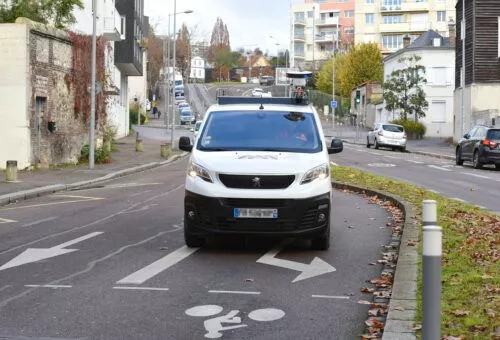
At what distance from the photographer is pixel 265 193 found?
370 inches

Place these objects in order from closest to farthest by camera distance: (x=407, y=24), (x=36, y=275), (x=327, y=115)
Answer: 1. (x=36, y=275)
2. (x=327, y=115)
3. (x=407, y=24)

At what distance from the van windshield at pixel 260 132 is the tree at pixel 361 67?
83534 mm

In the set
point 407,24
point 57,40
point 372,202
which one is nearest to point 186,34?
point 407,24

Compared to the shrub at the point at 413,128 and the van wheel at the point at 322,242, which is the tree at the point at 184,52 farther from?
the van wheel at the point at 322,242

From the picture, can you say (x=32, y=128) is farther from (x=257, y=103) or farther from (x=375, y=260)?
(x=375, y=260)

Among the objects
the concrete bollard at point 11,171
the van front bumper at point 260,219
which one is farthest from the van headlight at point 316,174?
the concrete bollard at point 11,171

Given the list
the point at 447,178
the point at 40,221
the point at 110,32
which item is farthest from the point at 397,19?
the point at 40,221

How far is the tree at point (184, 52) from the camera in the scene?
139000 millimetres

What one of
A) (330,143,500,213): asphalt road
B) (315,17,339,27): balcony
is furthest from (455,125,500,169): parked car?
(315,17,339,27): balcony

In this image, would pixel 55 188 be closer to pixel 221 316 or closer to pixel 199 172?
pixel 199 172

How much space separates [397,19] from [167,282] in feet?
346

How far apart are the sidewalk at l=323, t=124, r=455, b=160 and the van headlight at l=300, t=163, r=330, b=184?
3128cm

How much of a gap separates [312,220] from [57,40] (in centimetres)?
2042

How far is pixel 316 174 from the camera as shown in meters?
9.75
